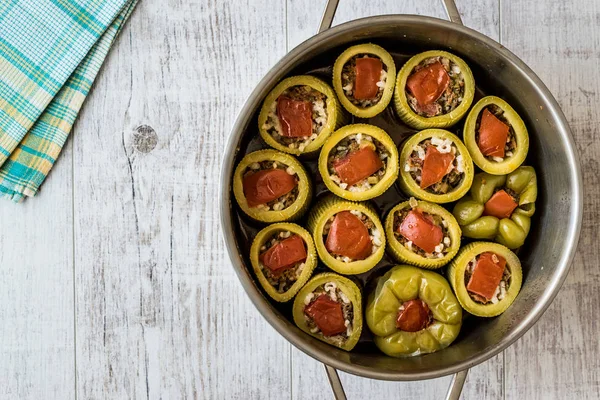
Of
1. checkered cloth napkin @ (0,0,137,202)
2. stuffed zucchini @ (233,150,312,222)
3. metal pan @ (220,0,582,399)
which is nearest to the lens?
metal pan @ (220,0,582,399)

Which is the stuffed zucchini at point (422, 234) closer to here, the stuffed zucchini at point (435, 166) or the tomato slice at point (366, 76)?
the stuffed zucchini at point (435, 166)

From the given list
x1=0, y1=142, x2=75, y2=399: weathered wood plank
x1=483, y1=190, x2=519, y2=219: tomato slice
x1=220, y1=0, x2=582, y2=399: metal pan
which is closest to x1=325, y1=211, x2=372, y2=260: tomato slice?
x1=220, y1=0, x2=582, y2=399: metal pan

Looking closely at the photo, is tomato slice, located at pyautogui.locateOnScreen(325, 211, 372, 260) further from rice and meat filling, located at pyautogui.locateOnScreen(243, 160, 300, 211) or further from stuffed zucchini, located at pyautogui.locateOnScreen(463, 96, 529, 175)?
stuffed zucchini, located at pyautogui.locateOnScreen(463, 96, 529, 175)

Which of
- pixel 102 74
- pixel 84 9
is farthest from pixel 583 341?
pixel 84 9

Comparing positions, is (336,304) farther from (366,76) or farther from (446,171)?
(366,76)

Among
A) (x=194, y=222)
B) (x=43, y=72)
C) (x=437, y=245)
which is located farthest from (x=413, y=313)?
(x=43, y=72)
